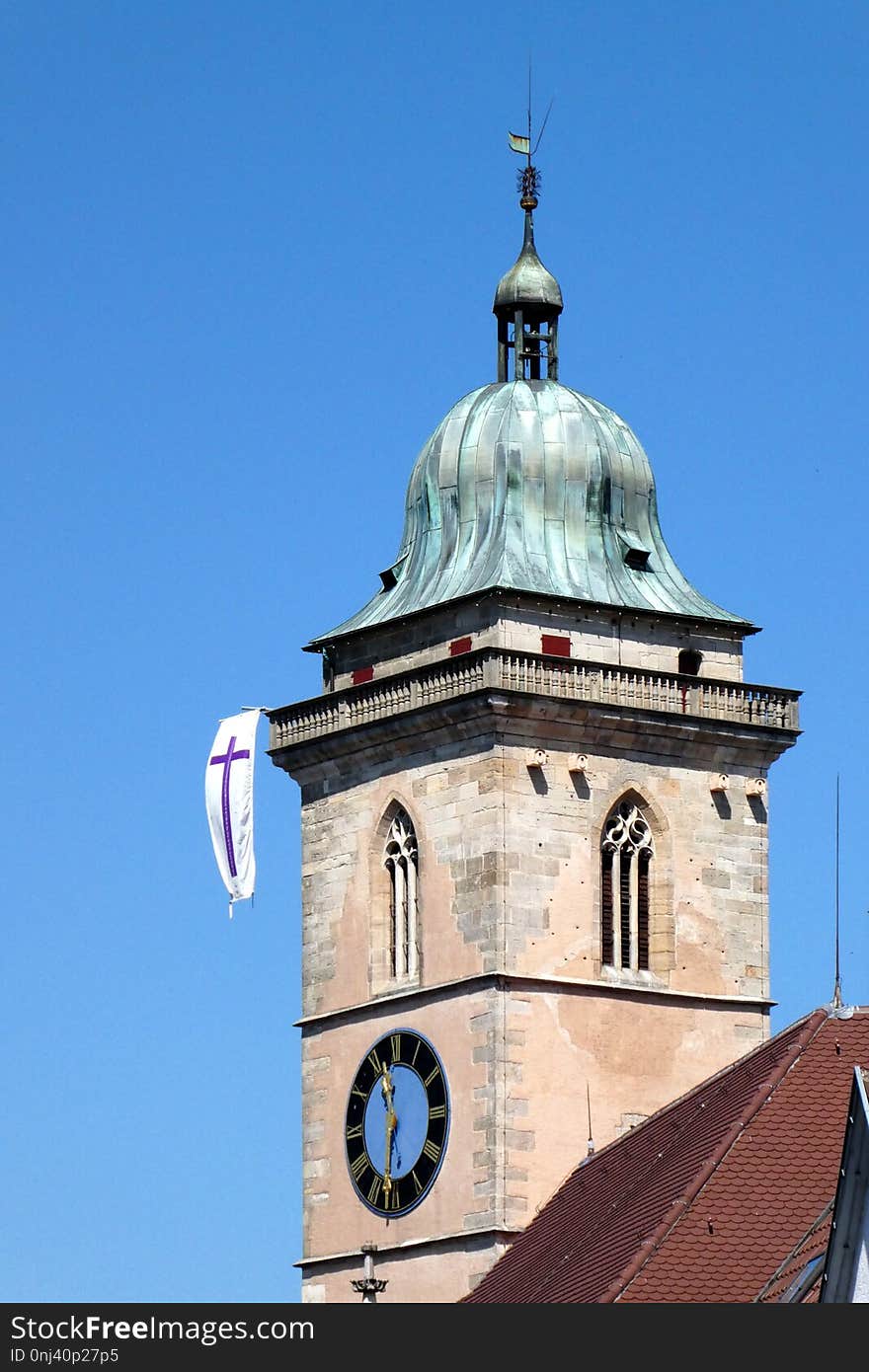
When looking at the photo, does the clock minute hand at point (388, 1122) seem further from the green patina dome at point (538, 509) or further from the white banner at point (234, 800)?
the green patina dome at point (538, 509)

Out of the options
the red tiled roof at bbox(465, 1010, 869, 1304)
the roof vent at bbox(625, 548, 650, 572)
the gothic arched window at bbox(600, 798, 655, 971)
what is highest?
the roof vent at bbox(625, 548, 650, 572)

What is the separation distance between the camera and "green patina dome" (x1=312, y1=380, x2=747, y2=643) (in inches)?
2864

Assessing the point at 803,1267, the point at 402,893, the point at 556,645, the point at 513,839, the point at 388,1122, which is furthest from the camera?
the point at 402,893

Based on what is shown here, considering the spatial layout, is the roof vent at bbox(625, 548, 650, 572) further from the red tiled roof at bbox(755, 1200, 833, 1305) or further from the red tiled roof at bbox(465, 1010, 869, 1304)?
the red tiled roof at bbox(755, 1200, 833, 1305)

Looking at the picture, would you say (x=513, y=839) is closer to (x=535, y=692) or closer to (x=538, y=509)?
(x=535, y=692)

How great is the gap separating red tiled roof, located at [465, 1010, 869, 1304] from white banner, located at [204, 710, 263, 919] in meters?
12.0

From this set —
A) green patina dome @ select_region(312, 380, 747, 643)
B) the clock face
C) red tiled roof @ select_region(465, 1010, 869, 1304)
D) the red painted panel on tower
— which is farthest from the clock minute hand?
green patina dome @ select_region(312, 380, 747, 643)

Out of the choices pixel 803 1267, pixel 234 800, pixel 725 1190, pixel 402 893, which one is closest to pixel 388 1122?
pixel 402 893

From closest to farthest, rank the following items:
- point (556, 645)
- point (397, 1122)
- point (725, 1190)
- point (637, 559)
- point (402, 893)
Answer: point (725, 1190)
point (397, 1122)
point (556, 645)
point (402, 893)
point (637, 559)

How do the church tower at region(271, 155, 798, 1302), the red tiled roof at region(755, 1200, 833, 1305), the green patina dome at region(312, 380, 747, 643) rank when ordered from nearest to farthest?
the red tiled roof at region(755, 1200, 833, 1305), the church tower at region(271, 155, 798, 1302), the green patina dome at region(312, 380, 747, 643)

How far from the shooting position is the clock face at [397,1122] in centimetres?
7025

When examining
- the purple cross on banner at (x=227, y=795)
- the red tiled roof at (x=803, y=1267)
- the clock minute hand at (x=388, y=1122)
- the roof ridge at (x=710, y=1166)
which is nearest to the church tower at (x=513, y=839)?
the clock minute hand at (x=388, y=1122)

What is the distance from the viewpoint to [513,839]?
69938 mm

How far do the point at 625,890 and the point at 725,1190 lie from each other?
501 inches
